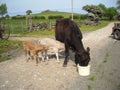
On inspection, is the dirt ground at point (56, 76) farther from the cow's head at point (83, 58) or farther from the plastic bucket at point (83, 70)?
the cow's head at point (83, 58)

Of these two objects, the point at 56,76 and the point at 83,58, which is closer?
the point at 56,76

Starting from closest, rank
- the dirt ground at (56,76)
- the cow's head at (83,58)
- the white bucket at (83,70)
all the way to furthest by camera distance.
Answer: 1. the dirt ground at (56,76)
2. the white bucket at (83,70)
3. the cow's head at (83,58)

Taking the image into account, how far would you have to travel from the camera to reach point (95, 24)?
148 ft

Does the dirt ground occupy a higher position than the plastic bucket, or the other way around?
the plastic bucket

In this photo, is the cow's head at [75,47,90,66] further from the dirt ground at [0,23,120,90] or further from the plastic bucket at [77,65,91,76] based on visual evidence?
the dirt ground at [0,23,120,90]

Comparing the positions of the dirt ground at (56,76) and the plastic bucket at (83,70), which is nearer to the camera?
the dirt ground at (56,76)

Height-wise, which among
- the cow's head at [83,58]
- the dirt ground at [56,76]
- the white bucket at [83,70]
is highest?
the cow's head at [83,58]

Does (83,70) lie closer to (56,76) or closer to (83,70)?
(83,70)

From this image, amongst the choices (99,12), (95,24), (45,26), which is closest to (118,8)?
(99,12)

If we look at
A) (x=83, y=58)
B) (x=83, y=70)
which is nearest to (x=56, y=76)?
(x=83, y=70)

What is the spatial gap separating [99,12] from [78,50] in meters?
43.5

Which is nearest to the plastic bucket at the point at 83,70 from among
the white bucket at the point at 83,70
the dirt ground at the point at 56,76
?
the white bucket at the point at 83,70

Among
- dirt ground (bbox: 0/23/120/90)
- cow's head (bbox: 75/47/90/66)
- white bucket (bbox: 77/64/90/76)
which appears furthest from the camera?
cow's head (bbox: 75/47/90/66)

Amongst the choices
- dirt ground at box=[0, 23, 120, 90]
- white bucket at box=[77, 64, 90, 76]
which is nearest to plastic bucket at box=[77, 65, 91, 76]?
white bucket at box=[77, 64, 90, 76]
